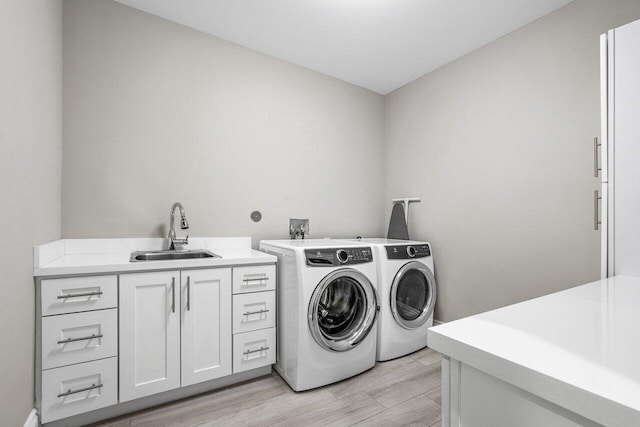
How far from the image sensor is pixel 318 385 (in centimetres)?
192

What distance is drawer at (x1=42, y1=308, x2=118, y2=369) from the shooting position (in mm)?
1430

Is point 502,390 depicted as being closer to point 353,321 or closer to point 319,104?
point 353,321

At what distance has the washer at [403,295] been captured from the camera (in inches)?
89.7

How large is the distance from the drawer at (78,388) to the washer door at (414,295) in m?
1.88

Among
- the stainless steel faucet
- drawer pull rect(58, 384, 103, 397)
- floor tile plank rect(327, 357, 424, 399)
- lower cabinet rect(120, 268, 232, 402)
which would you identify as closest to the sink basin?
the stainless steel faucet

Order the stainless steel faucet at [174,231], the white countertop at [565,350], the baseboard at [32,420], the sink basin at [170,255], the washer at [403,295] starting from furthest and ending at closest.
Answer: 1. the washer at [403,295]
2. the stainless steel faucet at [174,231]
3. the sink basin at [170,255]
4. the baseboard at [32,420]
5. the white countertop at [565,350]

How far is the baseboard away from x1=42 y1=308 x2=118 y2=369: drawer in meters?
0.19

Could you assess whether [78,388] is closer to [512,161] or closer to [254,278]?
[254,278]

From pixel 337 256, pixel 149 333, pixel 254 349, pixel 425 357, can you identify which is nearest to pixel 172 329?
pixel 149 333

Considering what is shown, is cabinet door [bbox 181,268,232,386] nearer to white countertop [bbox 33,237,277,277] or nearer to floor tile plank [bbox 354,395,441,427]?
white countertop [bbox 33,237,277,277]

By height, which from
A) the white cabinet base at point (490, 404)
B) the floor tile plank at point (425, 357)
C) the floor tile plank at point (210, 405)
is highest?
the white cabinet base at point (490, 404)

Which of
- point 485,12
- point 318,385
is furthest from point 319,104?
point 318,385

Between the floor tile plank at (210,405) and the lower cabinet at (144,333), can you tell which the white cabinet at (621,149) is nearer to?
the lower cabinet at (144,333)

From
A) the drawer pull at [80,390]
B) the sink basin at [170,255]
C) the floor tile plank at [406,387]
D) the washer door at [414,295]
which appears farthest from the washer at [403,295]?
the drawer pull at [80,390]
